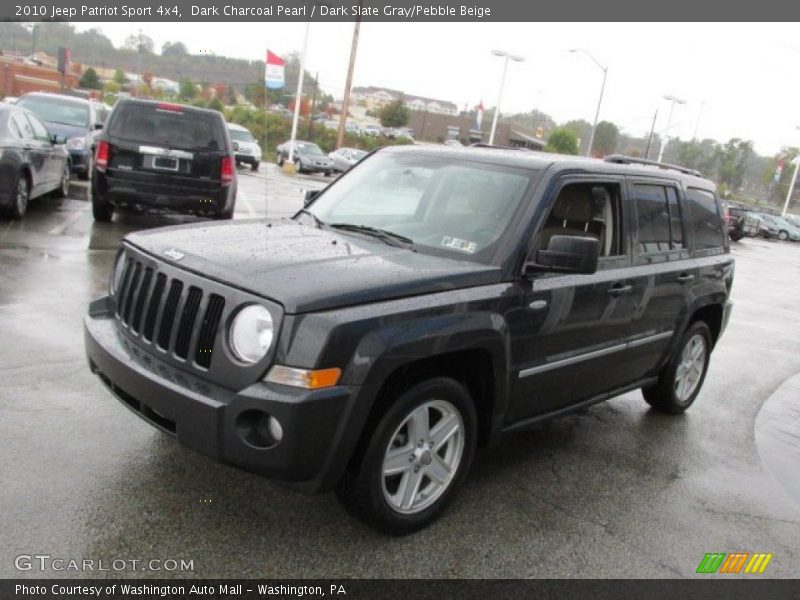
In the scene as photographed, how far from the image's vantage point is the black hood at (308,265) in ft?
10.0

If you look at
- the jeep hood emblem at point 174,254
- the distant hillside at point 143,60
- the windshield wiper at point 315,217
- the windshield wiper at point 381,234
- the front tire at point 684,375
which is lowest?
the front tire at point 684,375

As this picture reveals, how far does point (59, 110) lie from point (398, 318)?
15515mm

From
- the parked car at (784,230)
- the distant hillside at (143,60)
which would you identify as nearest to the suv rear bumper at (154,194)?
the distant hillside at (143,60)

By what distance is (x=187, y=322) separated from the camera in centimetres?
320

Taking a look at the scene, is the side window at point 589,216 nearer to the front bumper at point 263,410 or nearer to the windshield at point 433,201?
the windshield at point 433,201

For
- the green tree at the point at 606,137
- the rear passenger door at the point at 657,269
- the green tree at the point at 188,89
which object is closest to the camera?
the rear passenger door at the point at 657,269

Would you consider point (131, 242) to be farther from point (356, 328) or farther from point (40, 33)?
point (40, 33)

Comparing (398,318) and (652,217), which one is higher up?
(652,217)

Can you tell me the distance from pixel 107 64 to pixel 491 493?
89.9 meters

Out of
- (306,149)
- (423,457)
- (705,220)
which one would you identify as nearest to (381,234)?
(423,457)

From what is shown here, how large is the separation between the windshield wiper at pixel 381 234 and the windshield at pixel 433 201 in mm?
30

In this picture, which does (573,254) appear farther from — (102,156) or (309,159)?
(309,159)

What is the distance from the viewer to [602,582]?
10.9 feet

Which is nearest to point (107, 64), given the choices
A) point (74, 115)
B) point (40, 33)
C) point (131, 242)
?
point (40, 33)
